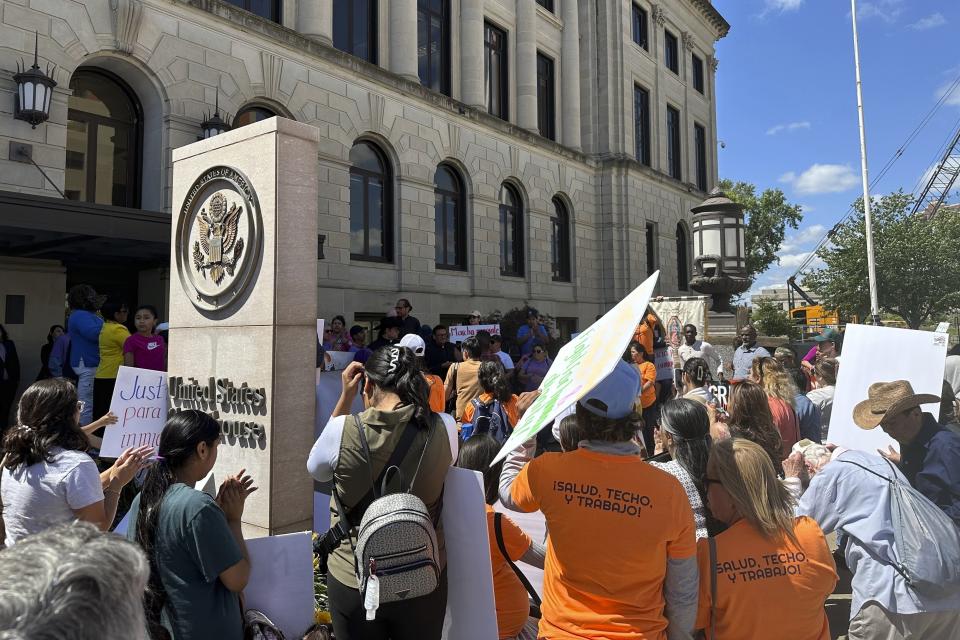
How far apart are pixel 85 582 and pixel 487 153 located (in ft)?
61.7

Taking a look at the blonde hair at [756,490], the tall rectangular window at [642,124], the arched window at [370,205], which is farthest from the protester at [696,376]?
the tall rectangular window at [642,124]

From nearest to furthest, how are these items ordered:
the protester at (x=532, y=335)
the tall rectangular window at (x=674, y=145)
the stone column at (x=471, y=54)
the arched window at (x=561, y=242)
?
the protester at (x=532, y=335)
the stone column at (x=471, y=54)
the arched window at (x=561, y=242)
the tall rectangular window at (x=674, y=145)

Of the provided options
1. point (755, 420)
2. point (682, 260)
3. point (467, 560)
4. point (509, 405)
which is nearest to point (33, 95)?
point (509, 405)

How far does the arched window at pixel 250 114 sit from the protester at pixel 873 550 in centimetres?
1261

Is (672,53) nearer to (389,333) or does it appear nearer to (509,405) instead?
(389,333)

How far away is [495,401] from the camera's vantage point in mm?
6285

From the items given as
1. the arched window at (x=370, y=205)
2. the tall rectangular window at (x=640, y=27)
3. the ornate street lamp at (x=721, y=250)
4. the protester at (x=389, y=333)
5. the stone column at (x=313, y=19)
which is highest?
the tall rectangular window at (x=640, y=27)

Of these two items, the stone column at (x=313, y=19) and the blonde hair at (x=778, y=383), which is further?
the stone column at (x=313, y=19)

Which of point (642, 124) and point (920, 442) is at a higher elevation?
point (642, 124)

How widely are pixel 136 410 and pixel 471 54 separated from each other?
16.1 m

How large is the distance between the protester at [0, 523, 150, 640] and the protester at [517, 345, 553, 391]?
817cm

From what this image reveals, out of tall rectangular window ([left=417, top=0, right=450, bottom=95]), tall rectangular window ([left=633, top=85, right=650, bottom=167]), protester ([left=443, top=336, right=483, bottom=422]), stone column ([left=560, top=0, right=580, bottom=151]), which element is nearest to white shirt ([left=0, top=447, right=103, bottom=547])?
protester ([left=443, top=336, right=483, bottom=422])

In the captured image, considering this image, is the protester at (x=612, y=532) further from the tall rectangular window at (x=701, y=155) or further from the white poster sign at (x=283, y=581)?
the tall rectangular window at (x=701, y=155)

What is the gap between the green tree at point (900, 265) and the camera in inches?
1222
